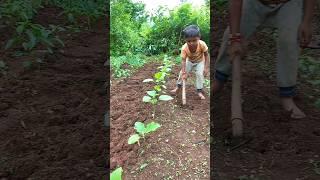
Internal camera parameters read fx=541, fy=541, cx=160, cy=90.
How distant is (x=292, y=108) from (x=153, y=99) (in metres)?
1.08

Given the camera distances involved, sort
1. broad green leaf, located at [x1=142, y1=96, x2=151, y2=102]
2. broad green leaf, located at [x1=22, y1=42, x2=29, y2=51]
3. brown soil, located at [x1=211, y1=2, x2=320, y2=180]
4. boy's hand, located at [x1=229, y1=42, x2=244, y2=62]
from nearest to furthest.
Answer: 1. brown soil, located at [x1=211, y1=2, x2=320, y2=180]
2. boy's hand, located at [x1=229, y1=42, x2=244, y2=62]
3. broad green leaf, located at [x1=142, y1=96, x2=151, y2=102]
4. broad green leaf, located at [x1=22, y1=42, x2=29, y2=51]

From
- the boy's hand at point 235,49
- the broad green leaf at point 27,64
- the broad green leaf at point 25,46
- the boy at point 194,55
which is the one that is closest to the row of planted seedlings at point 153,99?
the boy at point 194,55

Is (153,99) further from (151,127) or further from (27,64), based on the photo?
(27,64)

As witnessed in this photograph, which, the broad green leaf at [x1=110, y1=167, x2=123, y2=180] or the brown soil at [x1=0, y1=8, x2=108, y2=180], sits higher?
the brown soil at [x1=0, y1=8, x2=108, y2=180]

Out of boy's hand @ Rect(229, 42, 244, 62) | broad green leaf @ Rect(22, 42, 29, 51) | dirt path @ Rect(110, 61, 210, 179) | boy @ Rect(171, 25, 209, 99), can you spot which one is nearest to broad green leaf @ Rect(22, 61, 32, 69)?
broad green leaf @ Rect(22, 42, 29, 51)

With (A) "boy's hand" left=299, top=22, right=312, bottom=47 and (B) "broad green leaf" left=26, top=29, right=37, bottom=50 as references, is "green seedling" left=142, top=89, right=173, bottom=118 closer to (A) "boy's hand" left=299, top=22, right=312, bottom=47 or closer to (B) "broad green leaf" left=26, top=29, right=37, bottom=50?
(A) "boy's hand" left=299, top=22, right=312, bottom=47

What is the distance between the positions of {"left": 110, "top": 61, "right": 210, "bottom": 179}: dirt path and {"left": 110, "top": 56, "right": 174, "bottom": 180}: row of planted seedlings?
0.16 feet

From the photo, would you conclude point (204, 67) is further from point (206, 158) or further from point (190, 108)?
point (206, 158)

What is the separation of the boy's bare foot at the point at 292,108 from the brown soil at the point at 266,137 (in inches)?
1.5

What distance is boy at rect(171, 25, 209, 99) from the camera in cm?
410

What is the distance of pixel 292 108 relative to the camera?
3559mm

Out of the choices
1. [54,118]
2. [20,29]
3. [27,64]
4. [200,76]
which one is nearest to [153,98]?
[200,76]

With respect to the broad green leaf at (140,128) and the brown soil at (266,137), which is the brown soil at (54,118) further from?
the brown soil at (266,137)

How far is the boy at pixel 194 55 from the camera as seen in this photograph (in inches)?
161
